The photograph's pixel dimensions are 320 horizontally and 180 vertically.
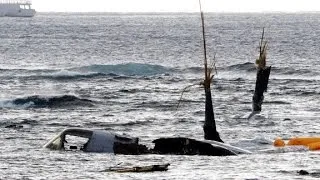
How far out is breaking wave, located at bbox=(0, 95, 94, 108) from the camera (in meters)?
58.9

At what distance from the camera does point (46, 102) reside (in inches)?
2357

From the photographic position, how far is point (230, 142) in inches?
1631

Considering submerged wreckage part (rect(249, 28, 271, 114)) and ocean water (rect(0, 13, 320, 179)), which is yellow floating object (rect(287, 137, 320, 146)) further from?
submerged wreckage part (rect(249, 28, 271, 114))

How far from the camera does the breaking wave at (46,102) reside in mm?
58906

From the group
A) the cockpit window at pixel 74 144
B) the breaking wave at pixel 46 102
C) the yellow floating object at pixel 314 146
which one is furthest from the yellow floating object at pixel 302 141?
the breaking wave at pixel 46 102

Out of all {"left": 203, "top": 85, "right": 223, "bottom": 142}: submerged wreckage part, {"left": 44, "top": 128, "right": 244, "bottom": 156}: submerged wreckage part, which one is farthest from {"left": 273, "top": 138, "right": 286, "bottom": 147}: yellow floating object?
{"left": 44, "top": 128, "right": 244, "bottom": 156}: submerged wreckage part

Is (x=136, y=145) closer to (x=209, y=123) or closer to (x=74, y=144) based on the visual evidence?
(x=209, y=123)

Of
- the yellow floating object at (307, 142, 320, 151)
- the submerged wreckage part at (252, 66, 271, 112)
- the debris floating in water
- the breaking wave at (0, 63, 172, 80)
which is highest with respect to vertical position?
the breaking wave at (0, 63, 172, 80)

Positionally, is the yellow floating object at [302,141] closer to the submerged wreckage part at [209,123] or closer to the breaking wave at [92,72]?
the submerged wreckage part at [209,123]

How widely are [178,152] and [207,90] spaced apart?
286 centimetres

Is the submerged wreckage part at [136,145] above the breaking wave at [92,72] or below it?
below

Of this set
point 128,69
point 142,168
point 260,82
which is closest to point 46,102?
point 260,82

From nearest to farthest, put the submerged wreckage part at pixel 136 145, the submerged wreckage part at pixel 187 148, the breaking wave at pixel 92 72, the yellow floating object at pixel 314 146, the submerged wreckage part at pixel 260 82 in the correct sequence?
the submerged wreckage part at pixel 187 148 < the submerged wreckage part at pixel 136 145 < the yellow floating object at pixel 314 146 < the submerged wreckage part at pixel 260 82 < the breaking wave at pixel 92 72

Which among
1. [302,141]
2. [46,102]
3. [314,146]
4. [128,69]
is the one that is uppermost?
[128,69]
